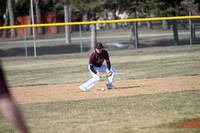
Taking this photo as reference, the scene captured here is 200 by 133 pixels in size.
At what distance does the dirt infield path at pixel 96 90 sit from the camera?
880 cm

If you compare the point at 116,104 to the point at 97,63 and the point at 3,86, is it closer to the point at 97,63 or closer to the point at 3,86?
the point at 97,63

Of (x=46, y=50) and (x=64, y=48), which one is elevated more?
(x=64, y=48)

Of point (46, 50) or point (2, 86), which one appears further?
point (46, 50)

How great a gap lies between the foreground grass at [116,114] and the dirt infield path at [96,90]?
673 mm

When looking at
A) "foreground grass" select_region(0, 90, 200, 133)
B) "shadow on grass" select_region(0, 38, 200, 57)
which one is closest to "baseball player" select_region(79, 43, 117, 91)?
"foreground grass" select_region(0, 90, 200, 133)

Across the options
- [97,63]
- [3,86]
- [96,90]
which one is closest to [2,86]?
[3,86]

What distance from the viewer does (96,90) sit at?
9.80 meters

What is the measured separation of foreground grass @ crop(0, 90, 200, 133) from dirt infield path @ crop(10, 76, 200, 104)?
0.67 metres

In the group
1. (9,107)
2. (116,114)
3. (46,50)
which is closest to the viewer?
(9,107)

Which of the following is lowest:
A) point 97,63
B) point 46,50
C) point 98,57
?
point 46,50

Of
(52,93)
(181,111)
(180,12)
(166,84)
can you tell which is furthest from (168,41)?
(181,111)

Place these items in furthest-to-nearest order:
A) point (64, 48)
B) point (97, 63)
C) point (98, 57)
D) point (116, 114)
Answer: point (64, 48)
point (97, 63)
point (98, 57)
point (116, 114)

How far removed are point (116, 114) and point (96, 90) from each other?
352 cm

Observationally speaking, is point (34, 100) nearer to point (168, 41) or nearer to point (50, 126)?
point (50, 126)
